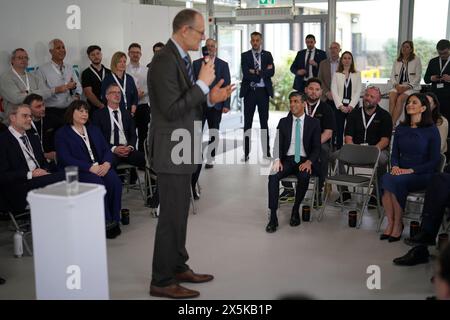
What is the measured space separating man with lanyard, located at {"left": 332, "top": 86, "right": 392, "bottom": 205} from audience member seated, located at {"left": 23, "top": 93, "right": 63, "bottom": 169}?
315cm

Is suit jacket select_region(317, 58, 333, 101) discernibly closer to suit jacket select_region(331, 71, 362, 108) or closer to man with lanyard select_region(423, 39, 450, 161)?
suit jacket select_region(331, 71, 362, 108)

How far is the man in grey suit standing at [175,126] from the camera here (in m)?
3.30

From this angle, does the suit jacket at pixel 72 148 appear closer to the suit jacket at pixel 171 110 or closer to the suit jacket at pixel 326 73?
the suit jacket at pixel 171 110

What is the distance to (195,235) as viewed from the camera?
5.04m

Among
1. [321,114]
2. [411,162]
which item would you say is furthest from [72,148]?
[411,162]

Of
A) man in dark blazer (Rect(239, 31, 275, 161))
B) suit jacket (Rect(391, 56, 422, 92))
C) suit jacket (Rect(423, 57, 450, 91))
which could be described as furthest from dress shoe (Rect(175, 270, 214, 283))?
suit jacket (Rect(423, 57, 450, 91))

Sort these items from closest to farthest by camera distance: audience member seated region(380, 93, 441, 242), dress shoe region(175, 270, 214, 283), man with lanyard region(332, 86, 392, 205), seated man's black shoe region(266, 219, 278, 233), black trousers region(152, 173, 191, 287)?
black trousers region(152, 173, 191, 287), dress shoe region(175, 270, 214, 283), audience member seated region(380, 93, 441, 242), seated man's black shoe region(266, 219, 278, 233), man with lanyard region(332, 86, 392, 205)

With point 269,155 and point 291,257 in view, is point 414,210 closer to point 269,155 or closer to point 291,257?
point 291,257

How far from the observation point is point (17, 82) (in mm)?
6215

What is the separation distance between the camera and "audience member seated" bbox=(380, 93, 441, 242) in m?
4.79

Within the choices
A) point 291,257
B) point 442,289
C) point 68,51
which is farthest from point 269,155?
point 442,289
